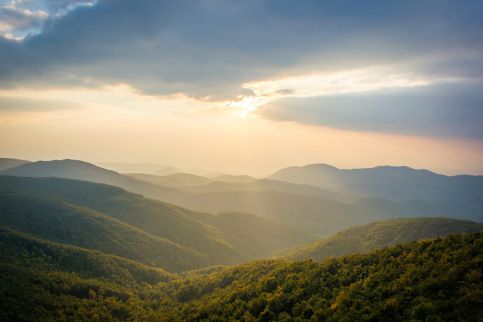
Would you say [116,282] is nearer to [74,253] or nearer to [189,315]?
[74,253]

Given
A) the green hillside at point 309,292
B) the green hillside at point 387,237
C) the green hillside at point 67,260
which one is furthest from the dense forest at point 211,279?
the green hillside at point 387,237

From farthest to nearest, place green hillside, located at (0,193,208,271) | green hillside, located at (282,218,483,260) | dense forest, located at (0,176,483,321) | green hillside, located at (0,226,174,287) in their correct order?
green hillside, located at (282,218,483,260)
green hillside, located at (0,193,208,271)
green hillside, located at (0,226,174,287)
dense forest, located at (0,176,483,321)

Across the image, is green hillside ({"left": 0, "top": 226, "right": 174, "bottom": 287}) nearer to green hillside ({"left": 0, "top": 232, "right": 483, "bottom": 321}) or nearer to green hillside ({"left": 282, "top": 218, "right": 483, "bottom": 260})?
green hillside ({"left": 0, "top": 232, "right": 483, "bottom": 321})

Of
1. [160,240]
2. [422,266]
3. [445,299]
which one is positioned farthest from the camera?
[160,240]

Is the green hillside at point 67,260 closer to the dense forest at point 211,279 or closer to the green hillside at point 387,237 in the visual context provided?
the dense forest at point 211,279

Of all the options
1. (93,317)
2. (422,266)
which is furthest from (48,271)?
(422,266)

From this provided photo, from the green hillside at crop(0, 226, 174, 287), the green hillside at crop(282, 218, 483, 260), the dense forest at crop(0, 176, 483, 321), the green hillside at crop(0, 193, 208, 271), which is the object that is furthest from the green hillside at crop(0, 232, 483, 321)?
the green hillside at crop(282, 218, 483, 260)
